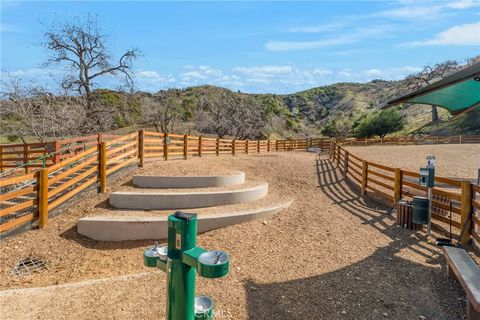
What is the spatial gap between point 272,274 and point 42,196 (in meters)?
4.92

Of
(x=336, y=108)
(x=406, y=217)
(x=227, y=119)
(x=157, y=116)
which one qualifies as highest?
(x=336, y=108)

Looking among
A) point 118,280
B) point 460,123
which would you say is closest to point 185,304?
point 118,280

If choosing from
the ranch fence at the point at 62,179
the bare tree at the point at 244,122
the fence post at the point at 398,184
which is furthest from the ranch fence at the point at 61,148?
the fence post at the point at 398,184

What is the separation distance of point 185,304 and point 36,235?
18.7 feet

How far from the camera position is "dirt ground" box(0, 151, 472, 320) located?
11.4 feet

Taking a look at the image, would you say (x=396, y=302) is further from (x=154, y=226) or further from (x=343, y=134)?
(x=343, y=134)

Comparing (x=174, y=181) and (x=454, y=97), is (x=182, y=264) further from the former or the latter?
(x=174, y=181)

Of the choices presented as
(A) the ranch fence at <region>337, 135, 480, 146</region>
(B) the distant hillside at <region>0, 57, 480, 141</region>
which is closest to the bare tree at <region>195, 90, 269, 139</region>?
(B) the distant hillside at <region>0, 57, 480, 141</region>

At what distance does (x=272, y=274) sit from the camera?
173 inches

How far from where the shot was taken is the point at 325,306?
356 centimetres

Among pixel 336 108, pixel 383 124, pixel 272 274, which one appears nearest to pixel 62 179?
pixel 272 274

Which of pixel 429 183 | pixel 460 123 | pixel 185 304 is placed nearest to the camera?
pixel 185 304

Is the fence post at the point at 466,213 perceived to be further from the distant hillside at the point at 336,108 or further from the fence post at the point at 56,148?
the distant hillside at the point at 336,108

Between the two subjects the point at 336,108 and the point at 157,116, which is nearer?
the point at 157,116
